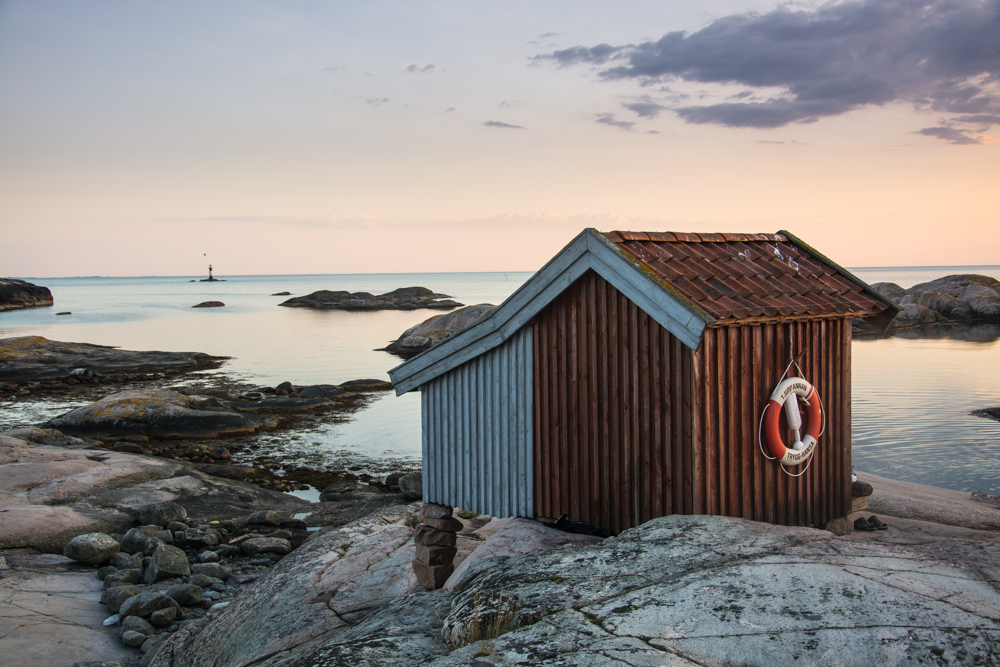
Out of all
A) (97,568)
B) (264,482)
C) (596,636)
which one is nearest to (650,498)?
(596,636)

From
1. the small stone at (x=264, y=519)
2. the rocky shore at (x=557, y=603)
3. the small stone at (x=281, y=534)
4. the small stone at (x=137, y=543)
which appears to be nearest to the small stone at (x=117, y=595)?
the rocky shore at (x=557, y=603)

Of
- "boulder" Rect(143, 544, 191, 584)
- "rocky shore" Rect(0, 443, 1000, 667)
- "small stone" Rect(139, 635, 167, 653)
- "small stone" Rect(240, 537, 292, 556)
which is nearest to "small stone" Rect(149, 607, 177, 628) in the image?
"rocky shore" Rect(0, 443, 1000, 667)

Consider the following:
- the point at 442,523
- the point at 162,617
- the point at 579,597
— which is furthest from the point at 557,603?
the point at 162,617

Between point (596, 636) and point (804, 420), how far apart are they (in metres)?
4.40

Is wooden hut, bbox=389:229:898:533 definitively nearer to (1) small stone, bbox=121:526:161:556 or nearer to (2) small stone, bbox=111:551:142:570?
(2) small stone, bbox=111:551:142:570

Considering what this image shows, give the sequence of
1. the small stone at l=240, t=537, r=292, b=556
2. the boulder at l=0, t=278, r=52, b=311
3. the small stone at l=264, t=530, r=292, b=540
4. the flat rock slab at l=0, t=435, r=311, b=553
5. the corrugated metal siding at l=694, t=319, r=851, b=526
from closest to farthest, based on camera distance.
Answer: the corrugated metal siding at l=694, t=319, r=851, b=526, the flat rock slab at l=0, t=435, r=311, b=553, the small stone at l=240, t=537, r=292, b=556, the small stone at l=264, t=530, r=292, b=540, the boulder at l=0, t=278, r=52, b=311

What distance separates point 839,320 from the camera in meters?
8.69

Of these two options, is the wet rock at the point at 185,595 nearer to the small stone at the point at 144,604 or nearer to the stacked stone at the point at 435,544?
the small stone at the point at 144,604

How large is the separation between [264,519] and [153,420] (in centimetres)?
1023

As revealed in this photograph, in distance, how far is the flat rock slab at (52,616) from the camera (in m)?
8.87

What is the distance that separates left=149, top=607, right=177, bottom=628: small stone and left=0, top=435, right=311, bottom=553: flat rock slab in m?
3.54

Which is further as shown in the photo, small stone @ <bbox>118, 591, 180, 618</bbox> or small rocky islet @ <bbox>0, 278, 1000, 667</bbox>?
small stone @ <bbox>118, 591, 180, 618</bbox>

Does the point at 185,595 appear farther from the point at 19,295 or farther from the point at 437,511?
the point at 19,295

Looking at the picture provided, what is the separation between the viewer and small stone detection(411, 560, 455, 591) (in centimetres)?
927
